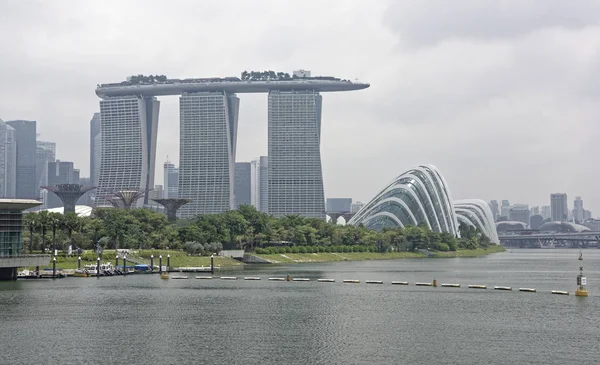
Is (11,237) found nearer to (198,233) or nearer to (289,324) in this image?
(289,324)

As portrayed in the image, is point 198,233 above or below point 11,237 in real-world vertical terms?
above

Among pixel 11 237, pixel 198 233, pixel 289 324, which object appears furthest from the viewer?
pixel 198 233

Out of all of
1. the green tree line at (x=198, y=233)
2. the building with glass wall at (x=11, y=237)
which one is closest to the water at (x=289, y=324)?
the building with glass wall at (x=11, y=237)

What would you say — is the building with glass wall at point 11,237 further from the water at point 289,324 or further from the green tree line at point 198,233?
the green tree line at point 198,233

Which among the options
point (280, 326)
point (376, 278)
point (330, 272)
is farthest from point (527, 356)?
point (330, 272)

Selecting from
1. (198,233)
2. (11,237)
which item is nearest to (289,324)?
(11,237)

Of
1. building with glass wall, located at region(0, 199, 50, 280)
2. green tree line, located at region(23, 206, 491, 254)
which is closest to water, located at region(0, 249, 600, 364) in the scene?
building with glass wall, located at region(0, 199, 50, 280)
